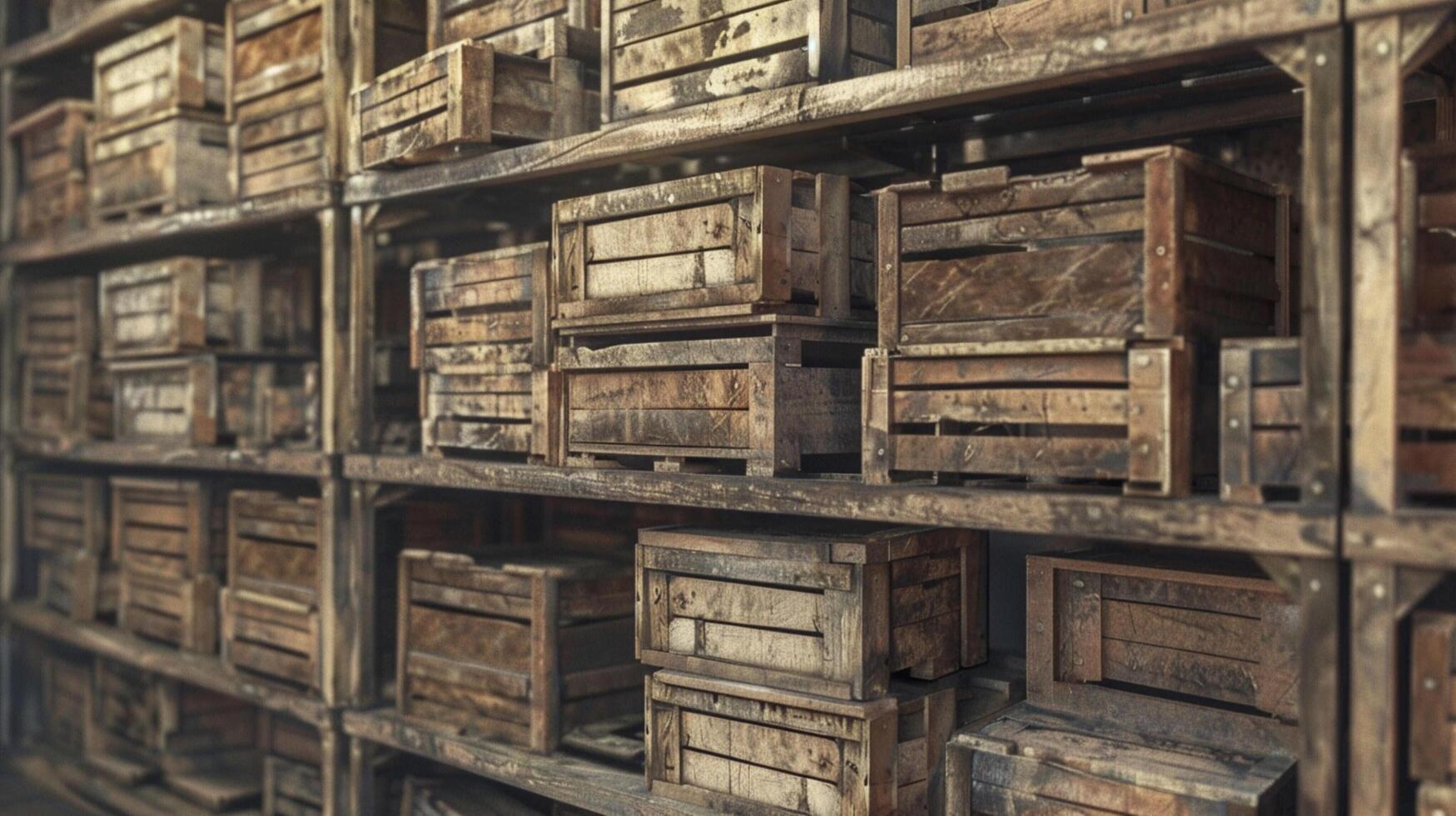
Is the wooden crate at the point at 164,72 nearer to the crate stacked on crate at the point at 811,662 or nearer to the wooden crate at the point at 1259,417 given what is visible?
the crate stacked on crate at the point at 811,662

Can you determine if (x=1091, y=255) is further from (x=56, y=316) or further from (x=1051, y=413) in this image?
(x=56, y=316)

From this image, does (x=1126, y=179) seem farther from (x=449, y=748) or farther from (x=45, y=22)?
(x=45, y=22)

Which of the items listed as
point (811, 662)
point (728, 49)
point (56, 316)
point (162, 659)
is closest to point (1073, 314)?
point (811, 662)

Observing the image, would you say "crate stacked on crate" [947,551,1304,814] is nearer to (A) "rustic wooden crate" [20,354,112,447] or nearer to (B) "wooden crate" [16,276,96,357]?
(A) "rustic wooden crate" [20,354,112,447]

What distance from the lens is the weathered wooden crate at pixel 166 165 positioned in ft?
19.4

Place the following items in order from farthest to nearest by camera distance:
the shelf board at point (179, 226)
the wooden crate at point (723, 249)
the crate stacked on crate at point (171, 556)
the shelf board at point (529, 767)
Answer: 1. the crate stacked on crate at point (171, 556)
2. the shelf board at point (179, 226)
3. the shelf board at point (529, 767)
4. the wooden crate at point (723, 249)

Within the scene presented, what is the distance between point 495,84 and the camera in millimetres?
4391

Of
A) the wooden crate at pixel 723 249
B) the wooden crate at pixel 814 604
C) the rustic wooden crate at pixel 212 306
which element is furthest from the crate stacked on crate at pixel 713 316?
the rustic wooden crate at pixel 212 306

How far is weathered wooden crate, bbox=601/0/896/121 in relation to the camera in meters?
3.63

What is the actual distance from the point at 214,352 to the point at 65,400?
66.2 inches

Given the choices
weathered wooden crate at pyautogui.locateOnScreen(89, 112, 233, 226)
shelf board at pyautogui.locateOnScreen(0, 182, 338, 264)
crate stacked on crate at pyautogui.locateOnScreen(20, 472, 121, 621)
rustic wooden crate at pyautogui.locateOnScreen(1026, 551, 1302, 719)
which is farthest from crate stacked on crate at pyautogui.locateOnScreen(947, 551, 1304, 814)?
crate stacked on crate at pyautogui.locateOnScreen(20, 472, 121, 621)

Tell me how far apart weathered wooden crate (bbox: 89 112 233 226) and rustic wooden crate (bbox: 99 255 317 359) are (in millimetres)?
312

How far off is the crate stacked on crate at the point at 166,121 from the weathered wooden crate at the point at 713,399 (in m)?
2.69

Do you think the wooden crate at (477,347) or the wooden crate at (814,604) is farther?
the wooden crate at (477,347)
